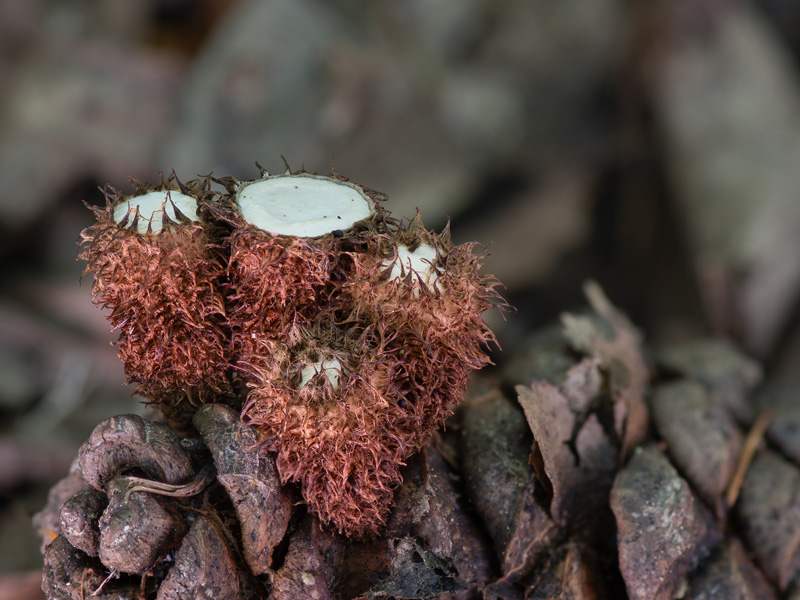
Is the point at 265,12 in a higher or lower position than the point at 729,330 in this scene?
higher

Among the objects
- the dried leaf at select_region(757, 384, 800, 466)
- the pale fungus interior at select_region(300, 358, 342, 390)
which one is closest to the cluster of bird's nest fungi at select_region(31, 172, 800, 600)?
the pale fungus interior at select_region(300, 358, 342, 390)

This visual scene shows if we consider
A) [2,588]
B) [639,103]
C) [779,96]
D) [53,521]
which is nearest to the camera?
[53,521]

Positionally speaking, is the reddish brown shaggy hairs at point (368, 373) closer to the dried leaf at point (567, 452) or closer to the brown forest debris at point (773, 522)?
the dried leaf at point (567, 452)

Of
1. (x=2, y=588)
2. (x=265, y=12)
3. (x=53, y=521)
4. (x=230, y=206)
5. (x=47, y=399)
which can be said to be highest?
(x=265, y=12)

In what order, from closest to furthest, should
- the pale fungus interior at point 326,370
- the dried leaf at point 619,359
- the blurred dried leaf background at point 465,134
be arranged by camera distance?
the pale fungus interior at point 326,370 → the dried leaf at point 619,359 → the blurred dried leaf background at point 465,134

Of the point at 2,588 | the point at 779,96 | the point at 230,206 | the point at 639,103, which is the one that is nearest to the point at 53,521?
the point at 2,588

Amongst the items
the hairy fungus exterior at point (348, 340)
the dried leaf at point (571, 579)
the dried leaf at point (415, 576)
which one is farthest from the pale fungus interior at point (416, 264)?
the dried leaf at point (571, 579)

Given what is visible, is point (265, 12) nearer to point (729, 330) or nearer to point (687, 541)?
point (729, 330)

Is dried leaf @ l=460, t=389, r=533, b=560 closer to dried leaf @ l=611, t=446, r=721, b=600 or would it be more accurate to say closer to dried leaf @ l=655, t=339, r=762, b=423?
dried leaf @ l=611, t=446, r=721, b=600

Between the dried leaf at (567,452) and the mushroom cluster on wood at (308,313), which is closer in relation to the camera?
the mushroom cluster on wood at (308,313)
